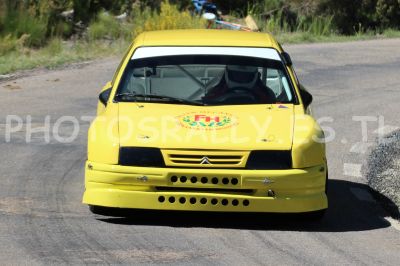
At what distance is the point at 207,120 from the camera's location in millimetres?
9344

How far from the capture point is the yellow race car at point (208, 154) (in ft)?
28.9

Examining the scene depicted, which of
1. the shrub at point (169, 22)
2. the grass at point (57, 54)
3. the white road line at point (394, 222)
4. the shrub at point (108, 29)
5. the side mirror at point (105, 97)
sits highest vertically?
the side mirror at point (105, 97)

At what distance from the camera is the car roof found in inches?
419

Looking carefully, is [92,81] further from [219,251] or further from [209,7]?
[219,251]

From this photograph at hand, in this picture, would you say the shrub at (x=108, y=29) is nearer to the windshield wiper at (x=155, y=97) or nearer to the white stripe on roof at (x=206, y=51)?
the white stripe on roof at (x=206, y=51)

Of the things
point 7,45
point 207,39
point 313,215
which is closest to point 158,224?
point 313,215

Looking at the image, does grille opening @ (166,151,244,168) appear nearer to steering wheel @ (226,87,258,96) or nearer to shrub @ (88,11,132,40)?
steering wheel @ (226,87,258,96)

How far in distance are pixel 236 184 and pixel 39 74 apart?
1056 centimetres

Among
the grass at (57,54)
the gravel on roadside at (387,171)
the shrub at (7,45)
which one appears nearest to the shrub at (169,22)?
the grass at (57,54)

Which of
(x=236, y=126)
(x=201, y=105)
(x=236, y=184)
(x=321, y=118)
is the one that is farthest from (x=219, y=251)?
(x=321, y=118)

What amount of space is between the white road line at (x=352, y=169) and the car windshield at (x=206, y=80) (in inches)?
70.0

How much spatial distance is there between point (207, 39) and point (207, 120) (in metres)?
Result: 1.60

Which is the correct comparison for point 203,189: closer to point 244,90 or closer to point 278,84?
point 244,90

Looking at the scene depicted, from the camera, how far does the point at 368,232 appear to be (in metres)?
9.12
